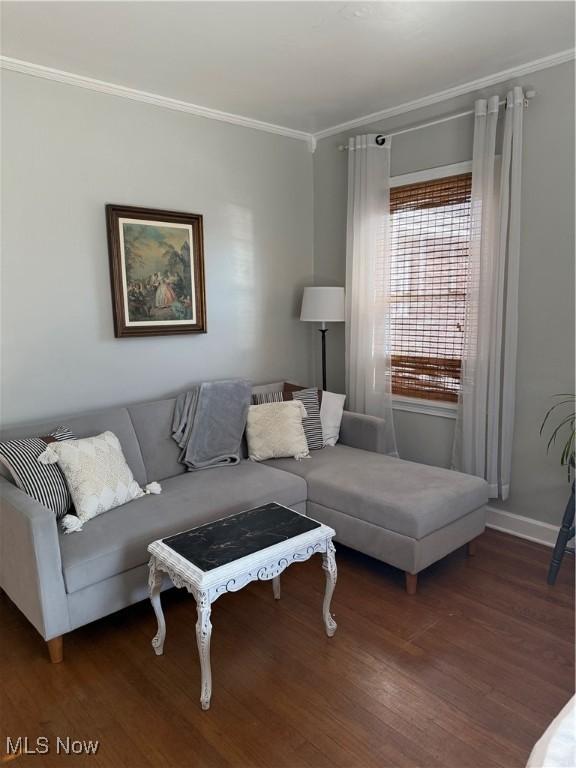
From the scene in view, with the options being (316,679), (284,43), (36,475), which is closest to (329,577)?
(316,679)

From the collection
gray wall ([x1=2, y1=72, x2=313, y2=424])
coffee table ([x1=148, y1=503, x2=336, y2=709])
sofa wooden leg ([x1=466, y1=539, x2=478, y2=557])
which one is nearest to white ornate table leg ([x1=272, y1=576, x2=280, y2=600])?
coffee table ([x1=148, y1=503, x2=336, y2=709])

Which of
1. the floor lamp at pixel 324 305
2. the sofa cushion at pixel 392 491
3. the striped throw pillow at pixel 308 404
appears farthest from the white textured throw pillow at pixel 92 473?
the floor lamp at pixel 324 305

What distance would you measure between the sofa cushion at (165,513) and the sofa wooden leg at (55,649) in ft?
0.72

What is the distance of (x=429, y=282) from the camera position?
3633 millimetres

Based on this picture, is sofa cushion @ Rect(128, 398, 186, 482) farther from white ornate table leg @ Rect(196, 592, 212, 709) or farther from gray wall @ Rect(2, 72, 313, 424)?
white ornate table leg @ Rect(196, 592, 212, 709)

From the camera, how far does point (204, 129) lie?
3625 mm

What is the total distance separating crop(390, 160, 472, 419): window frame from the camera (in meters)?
3.44

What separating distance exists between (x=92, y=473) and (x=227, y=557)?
0.90 m

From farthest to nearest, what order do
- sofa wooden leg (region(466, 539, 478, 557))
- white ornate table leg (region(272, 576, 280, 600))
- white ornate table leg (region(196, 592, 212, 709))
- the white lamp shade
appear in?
the white lamp shade, sofa wooden leg (region(466, 539, 478, 557)), white ornate table leg (region(272, 576, 280, 600)), white ornate table leg (region(196, 592, 212, 709))

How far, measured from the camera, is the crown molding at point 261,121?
112 inches

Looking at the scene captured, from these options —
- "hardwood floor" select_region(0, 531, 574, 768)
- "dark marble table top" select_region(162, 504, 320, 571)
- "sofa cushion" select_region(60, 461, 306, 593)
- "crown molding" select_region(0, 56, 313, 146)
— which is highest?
"crown molding" select_region(0, 56, 313, 146)

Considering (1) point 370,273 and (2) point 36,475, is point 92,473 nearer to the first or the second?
(2) point 36,475

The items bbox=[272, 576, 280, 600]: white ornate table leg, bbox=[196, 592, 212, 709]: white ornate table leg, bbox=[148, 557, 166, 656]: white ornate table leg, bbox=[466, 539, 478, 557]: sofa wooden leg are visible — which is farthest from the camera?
bbox=[466, 539, 478, 557]: sofa wooden leg

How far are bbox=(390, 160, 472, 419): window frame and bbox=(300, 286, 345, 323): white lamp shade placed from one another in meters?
0.74
